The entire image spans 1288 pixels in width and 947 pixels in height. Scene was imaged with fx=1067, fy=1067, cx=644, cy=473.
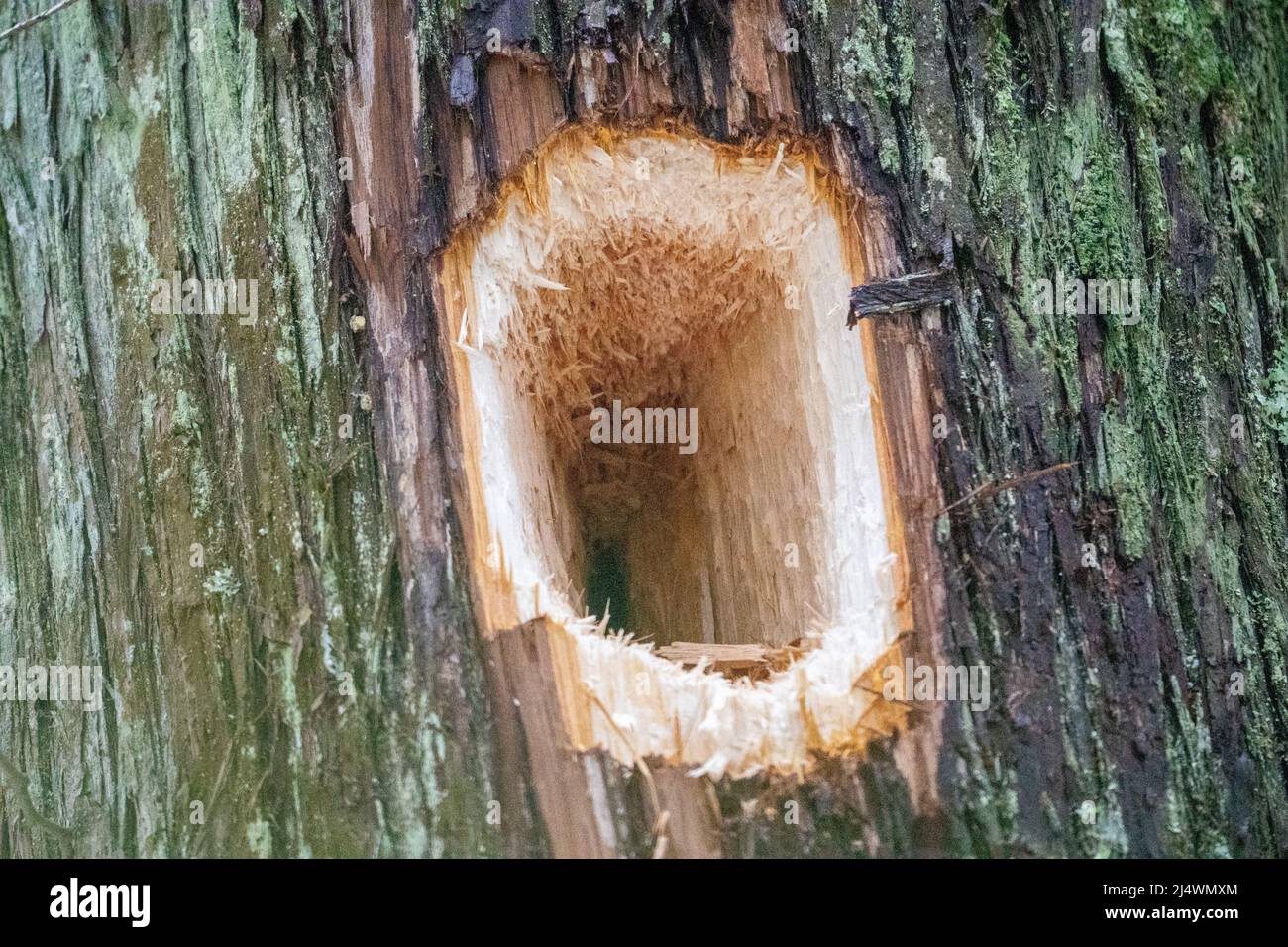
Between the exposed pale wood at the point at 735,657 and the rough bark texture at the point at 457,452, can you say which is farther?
the exposed pale wood at the point at 735,657

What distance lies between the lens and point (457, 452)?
2123 mm

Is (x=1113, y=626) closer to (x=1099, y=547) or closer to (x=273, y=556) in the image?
(x=1099, y=547)

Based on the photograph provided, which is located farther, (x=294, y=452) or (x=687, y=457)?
(x=687, y=457)

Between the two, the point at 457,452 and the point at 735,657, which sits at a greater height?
the point at 457,452

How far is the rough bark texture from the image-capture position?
81.0 inches

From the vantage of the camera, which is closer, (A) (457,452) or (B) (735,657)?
(A) (457,452)

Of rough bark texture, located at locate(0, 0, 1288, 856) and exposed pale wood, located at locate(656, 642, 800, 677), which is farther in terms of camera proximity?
exposed pale wood, located at locate(656, 642, 800, 677)

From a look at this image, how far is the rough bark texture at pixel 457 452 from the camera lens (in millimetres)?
2059

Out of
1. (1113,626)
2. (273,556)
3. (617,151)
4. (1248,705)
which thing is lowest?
(1248,705)
